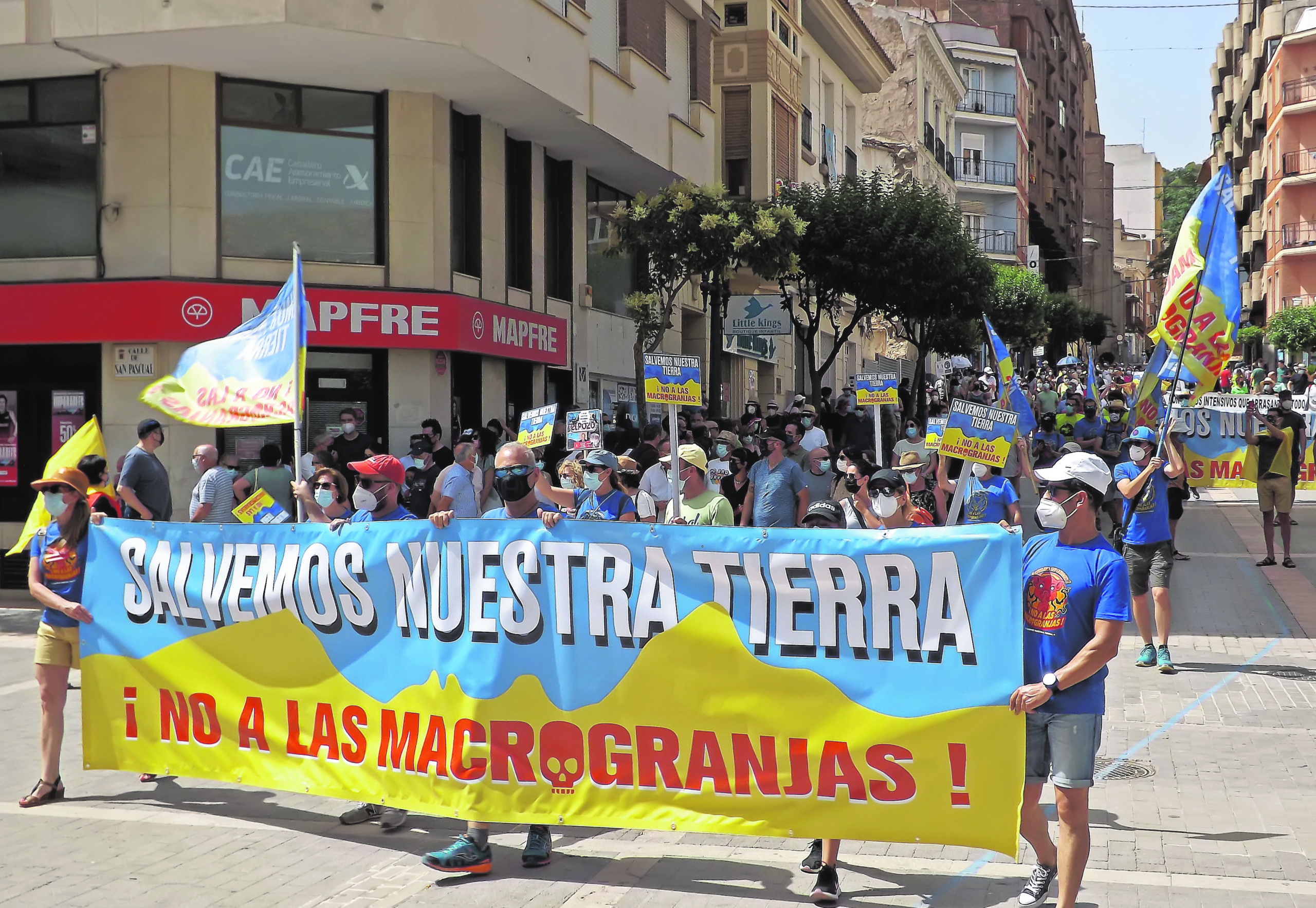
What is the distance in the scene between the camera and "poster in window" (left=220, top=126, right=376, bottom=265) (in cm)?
1686

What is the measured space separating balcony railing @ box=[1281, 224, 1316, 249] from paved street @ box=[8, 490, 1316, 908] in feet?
208

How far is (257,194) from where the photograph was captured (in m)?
17.0

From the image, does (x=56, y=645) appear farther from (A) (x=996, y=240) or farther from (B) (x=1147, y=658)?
(A) (x=996, y=240)

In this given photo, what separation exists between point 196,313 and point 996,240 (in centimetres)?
7014

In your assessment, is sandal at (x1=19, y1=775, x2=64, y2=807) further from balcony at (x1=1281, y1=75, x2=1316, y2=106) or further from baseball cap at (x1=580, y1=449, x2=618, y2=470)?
balcony at (x1=1281, y1=75, x2=1316, y2=106)

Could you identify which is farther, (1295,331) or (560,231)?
(1295,331)

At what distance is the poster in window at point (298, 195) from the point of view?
664 inches

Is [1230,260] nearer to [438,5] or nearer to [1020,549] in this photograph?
[1020,549]

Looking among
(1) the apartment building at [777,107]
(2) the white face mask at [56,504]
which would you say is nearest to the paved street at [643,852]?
(2) the white face mask at [56,504]

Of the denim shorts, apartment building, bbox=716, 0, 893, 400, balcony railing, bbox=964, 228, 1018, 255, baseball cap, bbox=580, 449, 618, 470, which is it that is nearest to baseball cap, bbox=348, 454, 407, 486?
baseball cap, bbox=580, 449, 618, 470

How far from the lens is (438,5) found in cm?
1597

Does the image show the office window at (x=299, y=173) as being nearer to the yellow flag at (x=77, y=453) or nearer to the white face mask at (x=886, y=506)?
A: the yellow flag at (x=77, y=453)

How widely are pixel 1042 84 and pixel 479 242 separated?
87589 mm

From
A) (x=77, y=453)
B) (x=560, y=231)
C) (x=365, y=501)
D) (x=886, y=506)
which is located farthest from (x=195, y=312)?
(x=886, y=506)
